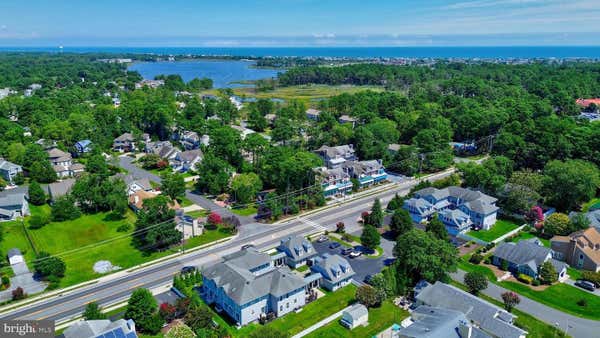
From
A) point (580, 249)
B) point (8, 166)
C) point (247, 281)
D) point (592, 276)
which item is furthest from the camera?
point (8, 166)

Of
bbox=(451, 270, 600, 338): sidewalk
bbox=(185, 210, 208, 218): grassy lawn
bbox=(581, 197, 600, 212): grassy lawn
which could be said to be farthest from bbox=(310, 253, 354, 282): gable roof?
bbox=(581, 197, 600, 212): grassy lawn

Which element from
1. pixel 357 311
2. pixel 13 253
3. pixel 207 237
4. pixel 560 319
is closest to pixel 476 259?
pixel 560 319

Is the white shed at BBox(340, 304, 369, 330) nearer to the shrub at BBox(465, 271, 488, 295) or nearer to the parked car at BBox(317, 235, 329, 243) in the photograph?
the shrub at BBox(465, 271, 488, 295)

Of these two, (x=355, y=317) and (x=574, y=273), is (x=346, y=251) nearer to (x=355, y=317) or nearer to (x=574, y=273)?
(x=355, y=317)

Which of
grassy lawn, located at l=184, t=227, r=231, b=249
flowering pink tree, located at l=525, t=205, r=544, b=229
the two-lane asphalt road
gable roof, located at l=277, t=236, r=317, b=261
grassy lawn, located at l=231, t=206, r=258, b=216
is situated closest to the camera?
the two-lane asphalt road

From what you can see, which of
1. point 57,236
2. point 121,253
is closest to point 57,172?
point 57,236

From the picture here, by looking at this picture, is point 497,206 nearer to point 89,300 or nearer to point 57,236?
point 89,300

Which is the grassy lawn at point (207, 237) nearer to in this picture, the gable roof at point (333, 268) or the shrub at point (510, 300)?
the gable roof at point (333, 268)
